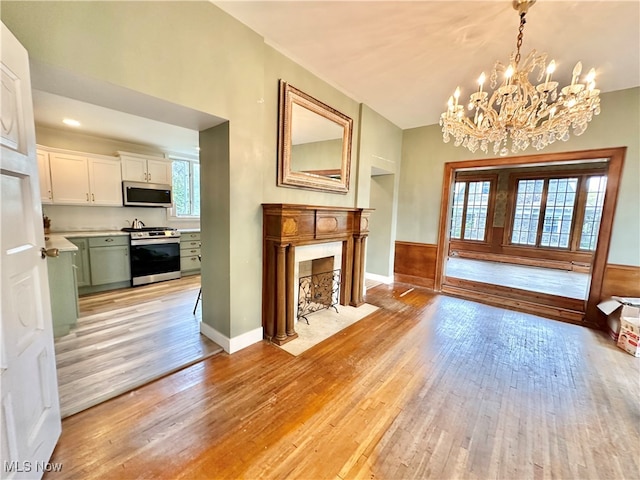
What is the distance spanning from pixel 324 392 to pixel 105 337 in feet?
7.62

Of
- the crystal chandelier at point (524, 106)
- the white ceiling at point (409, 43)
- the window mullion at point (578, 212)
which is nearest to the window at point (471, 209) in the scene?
the window mullion at point (578, 212)

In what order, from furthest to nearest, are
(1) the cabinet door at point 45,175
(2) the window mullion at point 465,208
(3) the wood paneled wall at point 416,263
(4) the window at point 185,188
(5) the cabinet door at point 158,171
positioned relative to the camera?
1. (2) the window mullion at point 465,208
2. (4) the window at point 185,188
3. (5) the cabinet door at point 158,171
4. (3) the wood paneled wall at point 416,263
5. (1) the cabinet door at point 45,175

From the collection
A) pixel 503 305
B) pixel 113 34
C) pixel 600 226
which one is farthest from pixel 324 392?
pixel 600 226

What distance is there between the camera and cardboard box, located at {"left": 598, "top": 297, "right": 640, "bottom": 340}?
2807 millimetres

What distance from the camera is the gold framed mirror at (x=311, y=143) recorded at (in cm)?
266

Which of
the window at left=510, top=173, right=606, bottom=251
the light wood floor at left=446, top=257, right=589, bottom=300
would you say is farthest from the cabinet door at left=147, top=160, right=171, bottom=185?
the window at left=510, top=173, right=606, bottom=251

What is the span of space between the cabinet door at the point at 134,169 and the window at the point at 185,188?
2.46ft

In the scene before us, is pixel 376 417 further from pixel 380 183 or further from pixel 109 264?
pixel 109 264

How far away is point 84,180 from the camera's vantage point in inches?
161

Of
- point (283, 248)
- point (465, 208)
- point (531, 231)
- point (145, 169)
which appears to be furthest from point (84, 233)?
point (531, 231)

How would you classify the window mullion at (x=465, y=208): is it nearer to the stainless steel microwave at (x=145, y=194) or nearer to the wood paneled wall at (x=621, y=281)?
the wood paneled wall at (x=621, y=281)

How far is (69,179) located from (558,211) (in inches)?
412

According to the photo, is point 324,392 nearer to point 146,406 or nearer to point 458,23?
point 146,406

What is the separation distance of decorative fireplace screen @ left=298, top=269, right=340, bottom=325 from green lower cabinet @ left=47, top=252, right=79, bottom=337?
2.44 m
